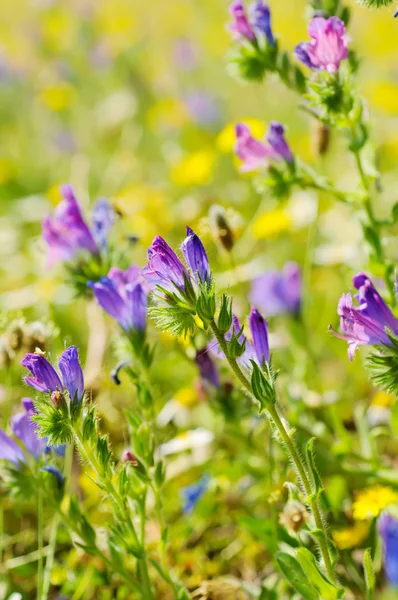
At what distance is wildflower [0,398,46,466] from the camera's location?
7.21 ft

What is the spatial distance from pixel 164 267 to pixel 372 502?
1.21m

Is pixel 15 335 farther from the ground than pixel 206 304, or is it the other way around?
pixel 15 335

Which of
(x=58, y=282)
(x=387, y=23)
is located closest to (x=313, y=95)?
(x=58, y=282)

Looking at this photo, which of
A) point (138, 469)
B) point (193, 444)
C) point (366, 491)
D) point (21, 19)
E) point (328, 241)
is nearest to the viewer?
point (138, 469)

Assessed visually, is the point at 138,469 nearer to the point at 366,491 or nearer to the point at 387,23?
the point at 366,491

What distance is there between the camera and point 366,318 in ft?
5.73

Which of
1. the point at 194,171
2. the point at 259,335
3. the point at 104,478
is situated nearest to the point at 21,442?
the point at 104,478

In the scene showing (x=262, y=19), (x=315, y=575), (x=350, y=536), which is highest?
(x=262, y=19)

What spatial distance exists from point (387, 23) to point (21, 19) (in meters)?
5.70

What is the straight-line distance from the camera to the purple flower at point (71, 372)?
1720 millimetres

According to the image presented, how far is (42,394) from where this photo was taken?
1.75 meters

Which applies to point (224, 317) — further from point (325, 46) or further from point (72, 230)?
point (72, 230)

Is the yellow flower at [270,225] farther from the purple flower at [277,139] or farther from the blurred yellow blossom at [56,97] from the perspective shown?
the blurred yellow blossom at [56,97]

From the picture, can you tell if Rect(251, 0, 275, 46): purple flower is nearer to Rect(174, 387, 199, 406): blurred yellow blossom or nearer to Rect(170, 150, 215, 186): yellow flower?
Rect(174, 387, 199, 406): blurred yellow blossom
